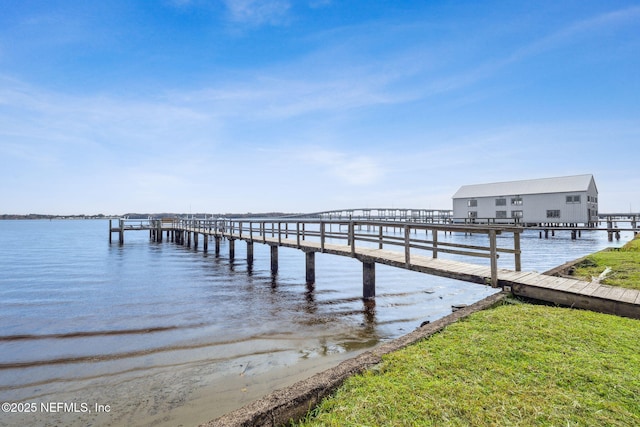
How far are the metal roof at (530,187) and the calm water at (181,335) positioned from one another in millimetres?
38037

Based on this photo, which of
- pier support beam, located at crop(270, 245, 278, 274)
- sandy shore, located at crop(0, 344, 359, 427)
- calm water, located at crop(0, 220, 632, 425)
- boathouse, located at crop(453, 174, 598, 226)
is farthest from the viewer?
boathouse, located at crop(453, 174, 598, 226)

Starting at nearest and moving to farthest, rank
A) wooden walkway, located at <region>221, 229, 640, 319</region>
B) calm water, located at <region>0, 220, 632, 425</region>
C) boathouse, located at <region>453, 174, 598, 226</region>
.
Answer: calm water, located at <region>0, 220, 632, 425</region>
wooden walkway, located at <region>221, 229, 640, 319</region>
boathouse, located at <region>453, 174, 598, 226</region>

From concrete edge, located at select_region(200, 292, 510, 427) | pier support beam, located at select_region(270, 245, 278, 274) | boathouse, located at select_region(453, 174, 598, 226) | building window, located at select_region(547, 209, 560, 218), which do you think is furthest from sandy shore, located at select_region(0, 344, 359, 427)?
building window, located at select_region(547, 209, 560, 218)

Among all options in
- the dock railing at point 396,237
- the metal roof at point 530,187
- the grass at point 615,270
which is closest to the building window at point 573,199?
the metal roof at point 530,187

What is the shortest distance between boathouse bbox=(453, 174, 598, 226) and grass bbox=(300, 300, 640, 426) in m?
41.4

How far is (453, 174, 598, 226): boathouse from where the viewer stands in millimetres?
42125

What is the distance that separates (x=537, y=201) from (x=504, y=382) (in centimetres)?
4916

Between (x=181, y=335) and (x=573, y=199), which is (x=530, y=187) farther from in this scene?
(x=181, y=335)

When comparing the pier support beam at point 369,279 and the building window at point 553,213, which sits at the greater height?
the building window at point 553,213

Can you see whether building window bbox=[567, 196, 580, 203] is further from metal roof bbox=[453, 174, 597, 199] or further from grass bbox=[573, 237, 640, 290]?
grass bbox=[573, 237, 640, 290]

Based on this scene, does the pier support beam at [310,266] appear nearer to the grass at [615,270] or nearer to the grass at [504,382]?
the grass at [615,270]

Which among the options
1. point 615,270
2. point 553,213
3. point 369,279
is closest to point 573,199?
point 553,213

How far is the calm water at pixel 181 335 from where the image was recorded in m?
5.29

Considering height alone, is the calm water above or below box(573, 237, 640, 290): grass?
below
